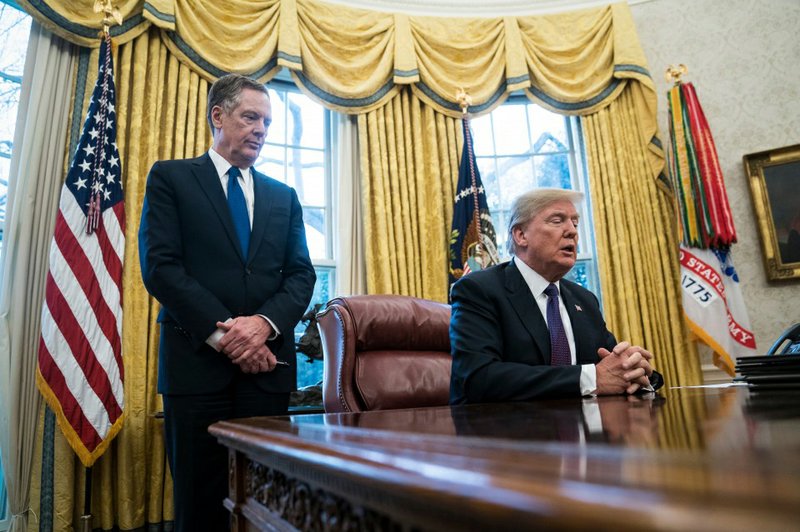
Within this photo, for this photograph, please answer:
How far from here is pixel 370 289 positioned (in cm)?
393

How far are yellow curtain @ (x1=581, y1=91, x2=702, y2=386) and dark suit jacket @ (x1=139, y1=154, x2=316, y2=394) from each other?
3.09m

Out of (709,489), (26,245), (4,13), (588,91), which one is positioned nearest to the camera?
(709,489)

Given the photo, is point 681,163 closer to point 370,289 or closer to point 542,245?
point 370,289

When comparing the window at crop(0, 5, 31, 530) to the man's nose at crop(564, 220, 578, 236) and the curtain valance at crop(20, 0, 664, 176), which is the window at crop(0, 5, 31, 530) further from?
the man's nose at crop(564, 220, 578, 236)

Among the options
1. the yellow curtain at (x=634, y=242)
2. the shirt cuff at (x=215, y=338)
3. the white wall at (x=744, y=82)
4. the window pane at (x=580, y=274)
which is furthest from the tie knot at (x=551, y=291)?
the white wall at (x=744, y=82)

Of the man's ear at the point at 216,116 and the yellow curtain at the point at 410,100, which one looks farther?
the yellow curtain at the point at 410,100

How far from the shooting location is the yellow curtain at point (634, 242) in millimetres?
4168

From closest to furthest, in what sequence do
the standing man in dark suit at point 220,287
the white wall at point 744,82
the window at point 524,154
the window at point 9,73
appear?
the standing man in dark suit at point 220,287
the window at point 9,73
the white wall at point 744,82
the window at point 524,154

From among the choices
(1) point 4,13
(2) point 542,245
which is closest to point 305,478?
(2) point 542,245

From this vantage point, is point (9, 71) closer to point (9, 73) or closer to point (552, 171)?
point (9, 73)

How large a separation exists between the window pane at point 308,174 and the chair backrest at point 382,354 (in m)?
2.25

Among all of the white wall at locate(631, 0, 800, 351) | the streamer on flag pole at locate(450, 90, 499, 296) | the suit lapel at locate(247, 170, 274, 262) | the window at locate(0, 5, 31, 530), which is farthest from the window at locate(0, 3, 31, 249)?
the white wall at locate(631, 0, 800, 351)

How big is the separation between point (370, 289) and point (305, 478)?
11.2 ft

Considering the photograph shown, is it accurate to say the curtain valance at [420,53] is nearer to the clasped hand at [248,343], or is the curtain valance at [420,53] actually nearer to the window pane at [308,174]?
the window pane at [308,174]
